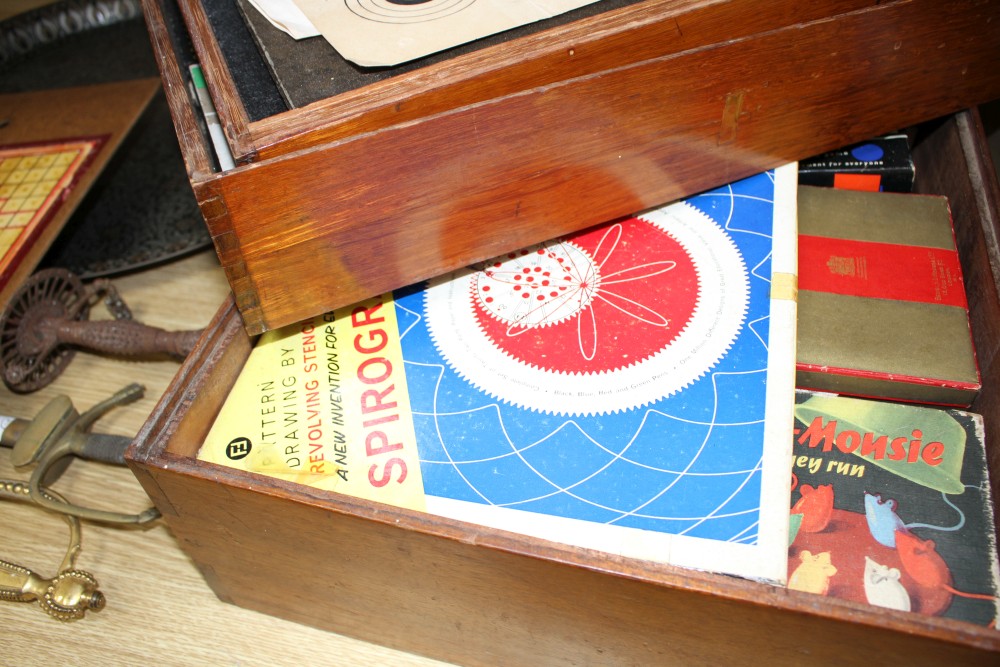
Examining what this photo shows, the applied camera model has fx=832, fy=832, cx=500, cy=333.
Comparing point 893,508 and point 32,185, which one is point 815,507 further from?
point 32,185

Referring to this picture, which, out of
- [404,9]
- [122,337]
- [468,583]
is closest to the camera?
[468,583]

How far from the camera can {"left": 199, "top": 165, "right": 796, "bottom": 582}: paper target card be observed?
2.04ft

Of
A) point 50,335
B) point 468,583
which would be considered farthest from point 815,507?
point 50,335

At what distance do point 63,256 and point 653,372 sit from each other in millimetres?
721

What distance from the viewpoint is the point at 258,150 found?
575mm

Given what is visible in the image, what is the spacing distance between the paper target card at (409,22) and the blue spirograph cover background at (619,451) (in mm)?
252

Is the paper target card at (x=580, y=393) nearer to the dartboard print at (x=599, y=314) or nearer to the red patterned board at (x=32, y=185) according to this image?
the dartboard print at (x=599, y=314)

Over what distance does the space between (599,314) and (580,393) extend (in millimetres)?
86

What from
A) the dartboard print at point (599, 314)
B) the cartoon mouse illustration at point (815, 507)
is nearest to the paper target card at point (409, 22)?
the dartboard print at point (599, 314)

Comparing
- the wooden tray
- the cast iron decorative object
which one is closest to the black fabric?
the wooden tray

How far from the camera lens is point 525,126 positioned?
64 cm

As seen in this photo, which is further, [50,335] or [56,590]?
[50,335]

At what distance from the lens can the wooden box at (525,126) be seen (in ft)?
1.97

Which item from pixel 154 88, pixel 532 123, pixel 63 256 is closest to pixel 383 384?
pixel 532 123
